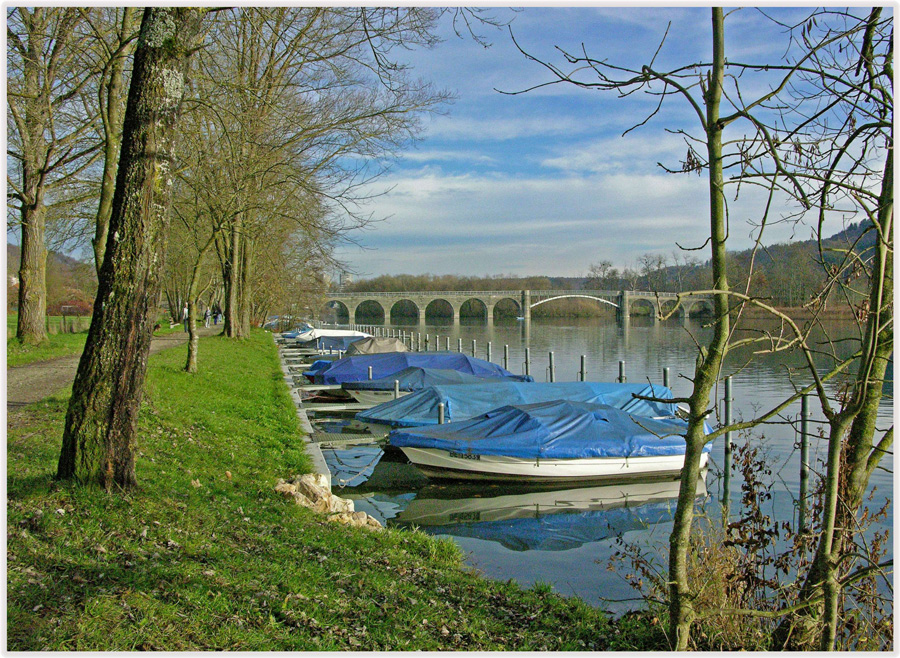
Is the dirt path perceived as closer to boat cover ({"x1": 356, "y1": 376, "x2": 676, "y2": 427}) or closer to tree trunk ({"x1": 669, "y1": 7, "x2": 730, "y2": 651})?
→ boat cover ({"x1": 356, "y1": 376, "x2": 676, "y2": 427})

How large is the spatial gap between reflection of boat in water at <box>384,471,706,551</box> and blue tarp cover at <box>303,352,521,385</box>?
1025cm

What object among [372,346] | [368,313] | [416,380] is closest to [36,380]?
[416,380]

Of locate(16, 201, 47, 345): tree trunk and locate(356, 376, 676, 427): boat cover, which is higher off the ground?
locate(16, 201, 47, 345): tree trunk

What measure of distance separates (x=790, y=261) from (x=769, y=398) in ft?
70.6

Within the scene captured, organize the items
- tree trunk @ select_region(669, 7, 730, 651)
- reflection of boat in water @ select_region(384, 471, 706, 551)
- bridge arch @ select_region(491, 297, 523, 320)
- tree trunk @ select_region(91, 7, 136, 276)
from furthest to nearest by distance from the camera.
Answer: bridge arch @ select_region(491, 297, 523, 320) < tree trunk @ select_region(91, 7, 136, 276) < reflection of boat in water @ select_region(384, 471, 706, 551) < tree trunk @ select_region(669, 7, 730, 651)

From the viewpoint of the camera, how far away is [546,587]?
7.00m

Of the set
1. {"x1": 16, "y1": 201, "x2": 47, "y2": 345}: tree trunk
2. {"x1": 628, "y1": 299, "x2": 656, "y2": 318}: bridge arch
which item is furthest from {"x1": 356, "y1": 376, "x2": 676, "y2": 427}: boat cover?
{"x1": 16, "y1": 201, "x2": 47, "y2": 345}: tree trunk

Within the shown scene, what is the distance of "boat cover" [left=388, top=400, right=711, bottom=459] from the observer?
13.2 metres

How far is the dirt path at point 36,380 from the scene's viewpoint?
37.3 feet

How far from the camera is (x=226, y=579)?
5.13 metres

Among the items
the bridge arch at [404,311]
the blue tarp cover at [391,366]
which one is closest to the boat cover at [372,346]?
the blue tarp cover at [391,366]

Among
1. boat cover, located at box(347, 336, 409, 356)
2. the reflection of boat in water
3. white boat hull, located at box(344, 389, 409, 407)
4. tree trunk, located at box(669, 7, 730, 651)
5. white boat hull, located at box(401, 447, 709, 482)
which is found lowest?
the reflection of boat in water

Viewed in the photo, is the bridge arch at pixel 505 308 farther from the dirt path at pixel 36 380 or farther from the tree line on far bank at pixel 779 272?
the tree line on far bank at pixel 779 272

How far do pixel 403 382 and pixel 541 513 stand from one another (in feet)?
32.6
